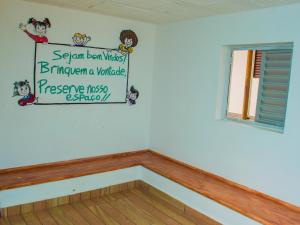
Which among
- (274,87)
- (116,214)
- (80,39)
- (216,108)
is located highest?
(80,39)

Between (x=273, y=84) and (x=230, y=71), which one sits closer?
(x=273, y=84)

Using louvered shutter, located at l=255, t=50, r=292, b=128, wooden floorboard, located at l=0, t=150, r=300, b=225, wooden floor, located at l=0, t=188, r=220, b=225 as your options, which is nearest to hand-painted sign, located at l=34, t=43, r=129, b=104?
wooden floorboard, located at l=0, t=150, r=300, b=225

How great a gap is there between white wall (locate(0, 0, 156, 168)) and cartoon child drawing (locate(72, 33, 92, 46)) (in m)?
0.06

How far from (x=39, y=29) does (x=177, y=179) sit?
7.69 ft

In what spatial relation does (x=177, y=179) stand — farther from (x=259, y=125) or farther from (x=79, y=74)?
(x=79, y=74)

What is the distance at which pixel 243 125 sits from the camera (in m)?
3.27

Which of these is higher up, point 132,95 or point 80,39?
point 80,39

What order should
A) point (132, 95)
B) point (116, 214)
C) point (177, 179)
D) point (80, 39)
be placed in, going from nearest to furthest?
point (116, 214) < point (177, 179) < point (80, 39) < point (132, 95)

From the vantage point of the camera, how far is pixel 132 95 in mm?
4246

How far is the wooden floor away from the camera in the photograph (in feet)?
10.1

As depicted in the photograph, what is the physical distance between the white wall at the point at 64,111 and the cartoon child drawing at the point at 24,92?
2.3 inches

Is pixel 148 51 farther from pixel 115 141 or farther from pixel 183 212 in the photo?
pixel 183 212

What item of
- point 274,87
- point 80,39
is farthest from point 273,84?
point 80,39

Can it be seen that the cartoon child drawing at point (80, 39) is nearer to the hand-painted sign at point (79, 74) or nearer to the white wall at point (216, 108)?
the hand-painted sign at point (79, 74)
